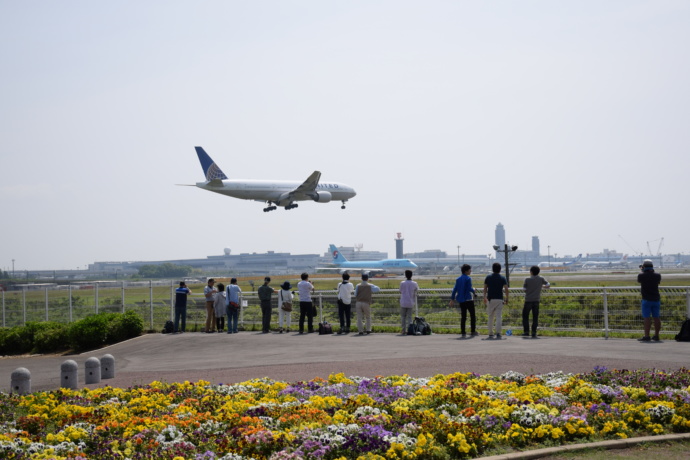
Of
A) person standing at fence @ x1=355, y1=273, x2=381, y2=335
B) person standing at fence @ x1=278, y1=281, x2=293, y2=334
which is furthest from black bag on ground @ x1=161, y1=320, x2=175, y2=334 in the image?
person standing at fence @ x1=355, y1=273, x2=381, y2=335

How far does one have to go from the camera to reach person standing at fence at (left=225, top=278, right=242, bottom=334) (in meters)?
21.0

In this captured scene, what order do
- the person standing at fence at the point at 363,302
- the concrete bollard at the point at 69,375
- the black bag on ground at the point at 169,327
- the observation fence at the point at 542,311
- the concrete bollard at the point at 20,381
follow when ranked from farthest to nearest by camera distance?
the black bag on ground at the point at 169,327 < the person standing at fence at the point at 363,302 < the observation fence at the point at 542,311 < the concrete bollard at the point at 69,375 < the concrete bollard at the point at 20,381

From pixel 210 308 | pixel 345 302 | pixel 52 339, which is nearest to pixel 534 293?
pixel 345 302

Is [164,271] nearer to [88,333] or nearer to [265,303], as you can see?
[88,333]

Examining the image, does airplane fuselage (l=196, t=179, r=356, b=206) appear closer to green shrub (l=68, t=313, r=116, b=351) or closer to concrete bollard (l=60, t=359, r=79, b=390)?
green shrub (l=68, t=313, r=116, b=351)

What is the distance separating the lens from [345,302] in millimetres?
19469

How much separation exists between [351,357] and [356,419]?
23.4 ft

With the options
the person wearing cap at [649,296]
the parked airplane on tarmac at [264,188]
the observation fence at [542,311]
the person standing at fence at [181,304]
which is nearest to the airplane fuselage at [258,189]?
the parked airplane on tarmac at [264,188]

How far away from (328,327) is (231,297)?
127 inches

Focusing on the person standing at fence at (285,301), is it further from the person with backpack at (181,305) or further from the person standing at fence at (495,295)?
the person standing at fence at (495,295)

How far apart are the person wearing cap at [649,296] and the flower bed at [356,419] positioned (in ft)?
18.9

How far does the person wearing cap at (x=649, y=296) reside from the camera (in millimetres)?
15227

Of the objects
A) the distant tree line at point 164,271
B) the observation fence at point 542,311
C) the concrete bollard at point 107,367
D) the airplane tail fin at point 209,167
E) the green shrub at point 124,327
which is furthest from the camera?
the distant tree line at point 164,271

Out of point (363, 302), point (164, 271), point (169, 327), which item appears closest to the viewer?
point (363, 302)
